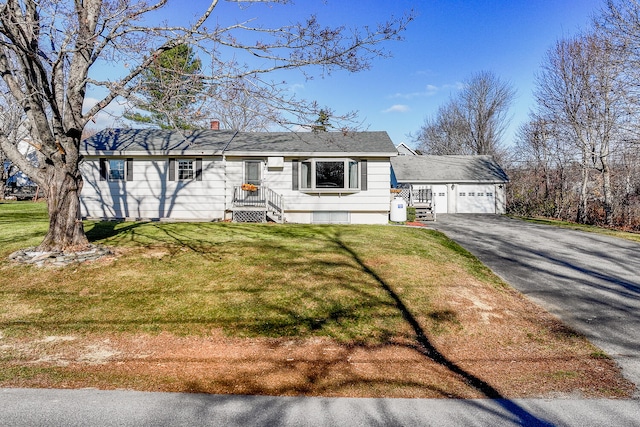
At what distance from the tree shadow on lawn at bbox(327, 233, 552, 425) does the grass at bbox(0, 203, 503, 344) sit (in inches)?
5.0

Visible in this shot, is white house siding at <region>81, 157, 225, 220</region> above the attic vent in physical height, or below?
below

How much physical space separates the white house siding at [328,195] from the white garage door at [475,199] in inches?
489

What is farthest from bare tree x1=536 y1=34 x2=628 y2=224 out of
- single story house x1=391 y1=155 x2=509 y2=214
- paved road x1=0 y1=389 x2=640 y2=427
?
paved road x1=0 y1=389 x2=640 y2=427

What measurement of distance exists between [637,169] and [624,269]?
13300 millimetres

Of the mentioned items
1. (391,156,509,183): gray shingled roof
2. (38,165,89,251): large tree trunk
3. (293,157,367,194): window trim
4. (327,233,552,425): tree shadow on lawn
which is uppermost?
(391,156,509,183): gray shingled roof

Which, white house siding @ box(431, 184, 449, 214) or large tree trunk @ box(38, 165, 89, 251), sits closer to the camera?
large tree trunk @ box(38, 165, 89, 251)

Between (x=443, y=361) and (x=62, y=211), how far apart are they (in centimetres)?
797

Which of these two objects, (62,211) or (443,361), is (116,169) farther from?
(443,361)

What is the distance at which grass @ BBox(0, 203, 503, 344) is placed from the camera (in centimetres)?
519

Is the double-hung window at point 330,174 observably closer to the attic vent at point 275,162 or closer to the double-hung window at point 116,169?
the attic vent at point 275,162

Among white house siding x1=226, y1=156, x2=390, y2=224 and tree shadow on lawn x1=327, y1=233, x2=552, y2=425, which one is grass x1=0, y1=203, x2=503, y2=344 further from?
white house siding x1=226, y1=156, x2=390, y2=224

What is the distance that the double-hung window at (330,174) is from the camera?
45.9 ft

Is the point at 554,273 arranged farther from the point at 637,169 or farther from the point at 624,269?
→ the point at 637,169

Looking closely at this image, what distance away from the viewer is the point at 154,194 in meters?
14.2
